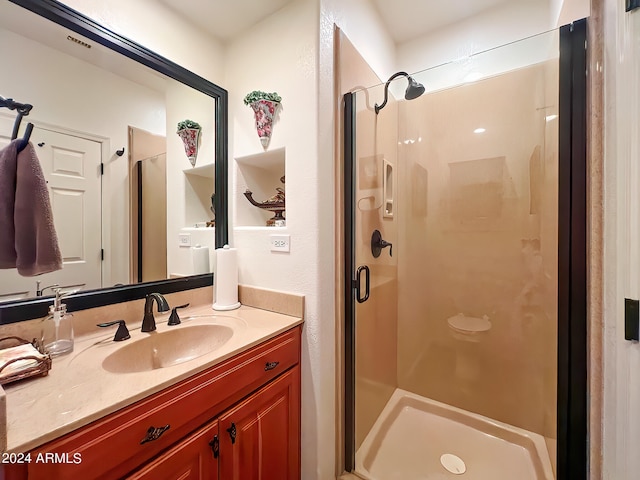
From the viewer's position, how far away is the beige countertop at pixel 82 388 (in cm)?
56

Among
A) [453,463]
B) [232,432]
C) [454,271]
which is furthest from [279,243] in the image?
[453,463]

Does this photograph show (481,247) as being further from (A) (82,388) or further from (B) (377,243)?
(A) (82,388)

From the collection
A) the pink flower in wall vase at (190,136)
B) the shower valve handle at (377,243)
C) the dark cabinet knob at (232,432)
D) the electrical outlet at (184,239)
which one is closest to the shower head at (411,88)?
the shower valve handle at (377,243)

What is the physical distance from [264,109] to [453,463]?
216 cm

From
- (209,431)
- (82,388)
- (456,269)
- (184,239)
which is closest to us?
(82,388)

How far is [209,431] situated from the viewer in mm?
850

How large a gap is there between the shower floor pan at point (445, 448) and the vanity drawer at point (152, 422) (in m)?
0.97

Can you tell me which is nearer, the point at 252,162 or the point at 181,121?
the point at 181,121

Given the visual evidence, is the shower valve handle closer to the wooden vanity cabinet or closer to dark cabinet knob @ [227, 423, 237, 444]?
the wooden vanity cabinet

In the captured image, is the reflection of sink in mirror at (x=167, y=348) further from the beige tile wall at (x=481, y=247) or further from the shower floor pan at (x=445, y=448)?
the beige tile wall at (x=481, y=247)

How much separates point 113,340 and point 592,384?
5.52 ft

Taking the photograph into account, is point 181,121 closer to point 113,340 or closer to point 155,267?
point 155,267

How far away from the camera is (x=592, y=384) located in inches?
33.6

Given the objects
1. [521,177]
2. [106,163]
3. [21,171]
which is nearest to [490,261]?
[521,177]
